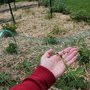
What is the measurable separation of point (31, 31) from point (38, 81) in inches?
180

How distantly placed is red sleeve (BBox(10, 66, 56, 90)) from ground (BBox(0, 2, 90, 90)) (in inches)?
99.8

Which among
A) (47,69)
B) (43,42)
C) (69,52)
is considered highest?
(47,69)

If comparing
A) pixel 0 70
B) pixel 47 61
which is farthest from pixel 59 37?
pixel 47 61

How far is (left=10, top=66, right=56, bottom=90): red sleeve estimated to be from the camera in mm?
1853

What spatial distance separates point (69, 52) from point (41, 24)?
14.0 ft

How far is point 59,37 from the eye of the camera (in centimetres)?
593

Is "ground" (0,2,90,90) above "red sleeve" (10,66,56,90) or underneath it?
underneath

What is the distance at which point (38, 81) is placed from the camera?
188 cm

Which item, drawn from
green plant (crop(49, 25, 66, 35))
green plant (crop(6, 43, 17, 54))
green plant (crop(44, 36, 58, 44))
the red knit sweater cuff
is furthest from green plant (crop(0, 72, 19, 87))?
the red knit sweater cuff

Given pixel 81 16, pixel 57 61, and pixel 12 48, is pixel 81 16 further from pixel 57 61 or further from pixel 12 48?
pixel 57 61

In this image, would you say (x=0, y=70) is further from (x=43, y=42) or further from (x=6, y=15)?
(x=6, y=15)

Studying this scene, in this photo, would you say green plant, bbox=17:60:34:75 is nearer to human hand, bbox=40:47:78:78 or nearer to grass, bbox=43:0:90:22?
human hand, bbox=40:47:78:78

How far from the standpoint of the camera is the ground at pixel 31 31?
4957mm

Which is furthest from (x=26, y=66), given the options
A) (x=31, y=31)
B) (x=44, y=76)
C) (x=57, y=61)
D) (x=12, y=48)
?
(x=44, y=76)
